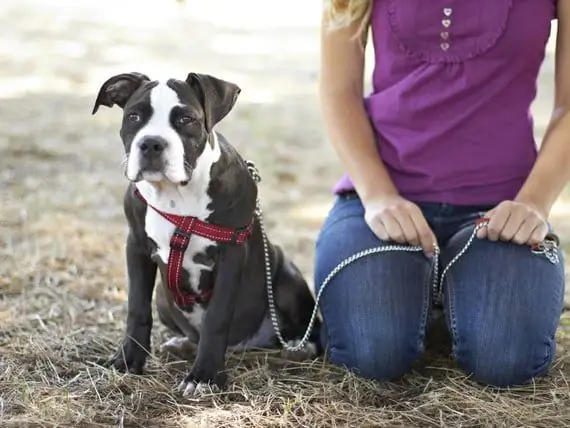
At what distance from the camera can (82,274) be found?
3926 millimetres

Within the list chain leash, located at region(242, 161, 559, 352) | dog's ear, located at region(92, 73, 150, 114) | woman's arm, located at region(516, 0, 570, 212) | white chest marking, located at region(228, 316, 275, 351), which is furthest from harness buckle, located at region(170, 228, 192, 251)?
woman's arm, located at region(516, 0, 570, 212)

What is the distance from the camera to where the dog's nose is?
246cm

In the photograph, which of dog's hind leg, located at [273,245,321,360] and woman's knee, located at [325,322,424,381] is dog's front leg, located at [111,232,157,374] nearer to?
dog's hind leg, located at [273,245,321,360]

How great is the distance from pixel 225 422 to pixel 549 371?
1025 mm

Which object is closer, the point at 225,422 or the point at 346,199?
the point at 225,422

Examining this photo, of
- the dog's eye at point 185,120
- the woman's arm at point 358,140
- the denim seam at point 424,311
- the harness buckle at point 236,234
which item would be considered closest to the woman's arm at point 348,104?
the woman's arm at point 358,140

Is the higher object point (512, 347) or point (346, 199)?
point (346, 199)

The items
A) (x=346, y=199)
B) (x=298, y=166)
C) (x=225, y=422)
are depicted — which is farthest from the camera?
(x=298, y=166)

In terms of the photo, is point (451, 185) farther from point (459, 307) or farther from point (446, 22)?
point (446, 22)

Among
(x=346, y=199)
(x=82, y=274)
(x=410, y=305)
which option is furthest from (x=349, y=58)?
(x=82, y=274)

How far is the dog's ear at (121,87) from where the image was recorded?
262cm

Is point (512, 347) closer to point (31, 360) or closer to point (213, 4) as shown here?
point (31, 360)

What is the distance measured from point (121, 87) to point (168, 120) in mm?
211

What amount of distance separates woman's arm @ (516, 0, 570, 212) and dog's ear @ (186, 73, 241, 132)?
2.89 ft
